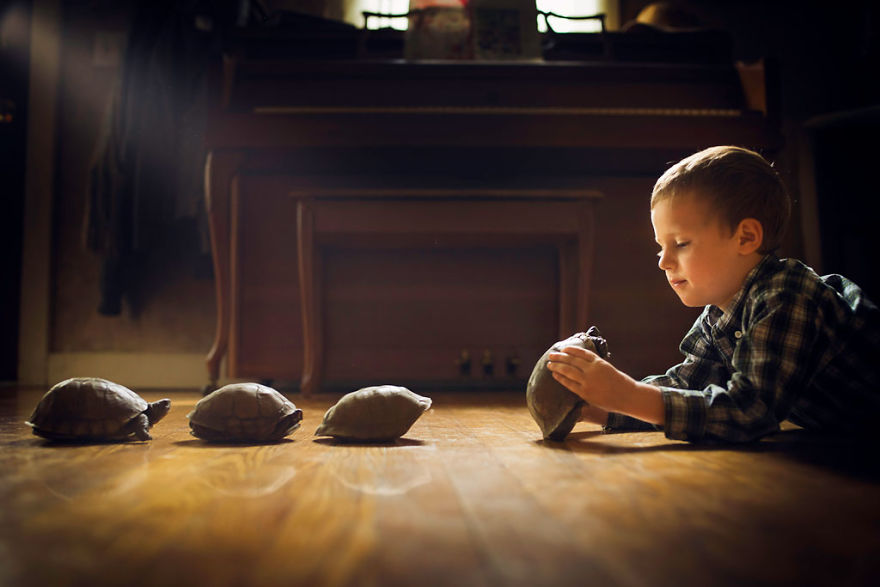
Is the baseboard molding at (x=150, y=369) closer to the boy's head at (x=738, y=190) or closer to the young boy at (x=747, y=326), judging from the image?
the young boy at (x=747, y=326)

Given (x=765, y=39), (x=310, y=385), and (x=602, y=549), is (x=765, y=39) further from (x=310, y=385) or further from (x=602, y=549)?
(x=602, y=549)

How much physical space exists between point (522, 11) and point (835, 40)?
217cm

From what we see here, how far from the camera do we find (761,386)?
1.00 meters

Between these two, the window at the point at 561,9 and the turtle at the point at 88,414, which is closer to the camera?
the turtle at the point at 88,414

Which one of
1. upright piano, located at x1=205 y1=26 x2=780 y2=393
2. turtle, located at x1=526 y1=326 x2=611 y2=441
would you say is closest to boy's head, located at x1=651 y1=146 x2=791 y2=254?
turtle, located at x1=526 y1=326 x2=611 y2=441

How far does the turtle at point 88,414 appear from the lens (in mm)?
1102

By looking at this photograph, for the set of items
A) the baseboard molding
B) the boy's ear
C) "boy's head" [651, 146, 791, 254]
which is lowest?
the baseboard molding

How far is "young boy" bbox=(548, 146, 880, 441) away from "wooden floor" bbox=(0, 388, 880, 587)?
71 millimetres

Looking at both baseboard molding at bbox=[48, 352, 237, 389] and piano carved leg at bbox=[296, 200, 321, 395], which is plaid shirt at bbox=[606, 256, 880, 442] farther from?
baseboard molding at bbox=[48, 352, 237, 389]

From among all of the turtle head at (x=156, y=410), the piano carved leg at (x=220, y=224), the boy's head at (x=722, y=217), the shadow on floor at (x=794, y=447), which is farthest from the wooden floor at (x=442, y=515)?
the piano carved leg at (x=220, y=224)

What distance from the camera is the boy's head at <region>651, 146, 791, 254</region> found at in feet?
3.60

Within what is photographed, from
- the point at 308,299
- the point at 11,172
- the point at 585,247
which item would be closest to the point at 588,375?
the point at 585,247

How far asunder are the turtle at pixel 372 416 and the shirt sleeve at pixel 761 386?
45 cm

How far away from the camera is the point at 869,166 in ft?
10.4
